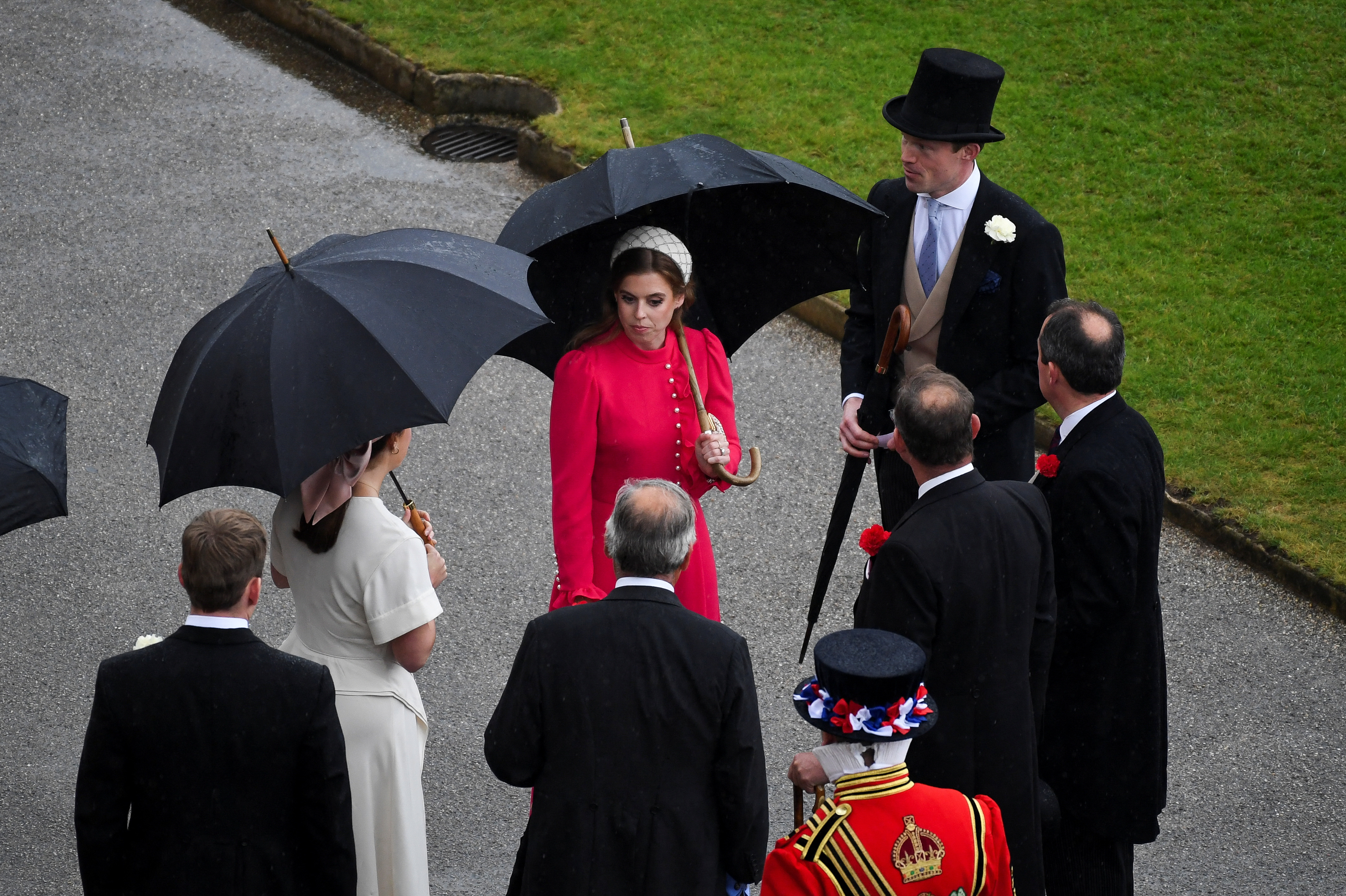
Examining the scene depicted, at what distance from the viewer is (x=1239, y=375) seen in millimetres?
7895

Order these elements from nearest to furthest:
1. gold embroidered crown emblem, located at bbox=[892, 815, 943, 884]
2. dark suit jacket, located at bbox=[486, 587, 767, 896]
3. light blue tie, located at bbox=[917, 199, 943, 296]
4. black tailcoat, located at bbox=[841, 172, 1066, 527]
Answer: gold embroidered crown emblem, located at bbox=[892, 815, 943, 884] < dark suit jacket, located at bbox=[486, 587, 767, 896] < black tailcoat, located at bbox=[841, 172, 1066, 527] < light blue tie, located at bbox=[917, 199, 943, 296]

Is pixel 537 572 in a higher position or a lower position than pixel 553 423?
lower

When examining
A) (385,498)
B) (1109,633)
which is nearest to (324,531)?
(1109,633)

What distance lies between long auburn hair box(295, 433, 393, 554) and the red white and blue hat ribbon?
1396 millimetres

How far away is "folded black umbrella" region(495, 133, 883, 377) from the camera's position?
4531mm

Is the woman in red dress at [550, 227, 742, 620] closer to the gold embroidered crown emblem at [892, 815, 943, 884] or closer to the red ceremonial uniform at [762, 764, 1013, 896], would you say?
the red ceremonial uniform at [762, 764, 1013, 896]

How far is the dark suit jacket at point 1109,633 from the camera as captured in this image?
435 centimetres

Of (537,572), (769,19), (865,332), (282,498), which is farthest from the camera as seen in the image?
(769,19)

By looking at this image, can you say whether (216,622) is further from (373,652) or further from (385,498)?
(385,498)

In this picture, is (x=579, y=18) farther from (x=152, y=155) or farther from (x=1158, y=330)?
(x=1158, y=330)

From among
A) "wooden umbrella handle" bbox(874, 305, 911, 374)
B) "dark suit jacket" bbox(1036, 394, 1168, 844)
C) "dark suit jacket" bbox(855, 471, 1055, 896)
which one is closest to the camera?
"dark suit jacket" bbox(855, 471, 1055, 896)

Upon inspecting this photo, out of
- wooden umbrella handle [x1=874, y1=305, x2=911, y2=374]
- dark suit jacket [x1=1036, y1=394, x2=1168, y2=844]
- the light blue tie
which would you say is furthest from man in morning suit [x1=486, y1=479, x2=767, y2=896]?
the light blue tie

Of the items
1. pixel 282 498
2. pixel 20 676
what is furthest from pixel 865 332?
pixel 20 676

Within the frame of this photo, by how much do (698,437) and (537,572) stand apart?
80.3 inches
